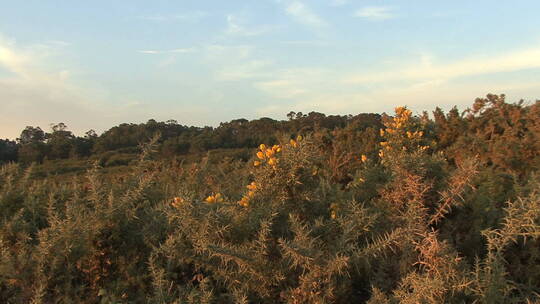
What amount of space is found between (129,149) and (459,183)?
80.2 ft

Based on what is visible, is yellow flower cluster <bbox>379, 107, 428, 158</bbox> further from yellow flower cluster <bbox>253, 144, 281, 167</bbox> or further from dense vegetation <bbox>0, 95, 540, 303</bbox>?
yellow flower cluster <bbox>253, 144, 281, 167</bbox>

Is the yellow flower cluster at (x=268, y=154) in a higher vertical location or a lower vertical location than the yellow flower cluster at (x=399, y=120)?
lower

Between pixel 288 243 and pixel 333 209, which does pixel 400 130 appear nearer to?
pixel 333 209

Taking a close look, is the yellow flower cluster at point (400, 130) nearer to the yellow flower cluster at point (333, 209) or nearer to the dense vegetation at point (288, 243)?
the dense vegetation at point (288, 243)

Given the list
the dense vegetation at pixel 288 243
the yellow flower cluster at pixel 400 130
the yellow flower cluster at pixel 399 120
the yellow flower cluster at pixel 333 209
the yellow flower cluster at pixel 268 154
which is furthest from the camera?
the yellow flower cluster at pixel 399 120

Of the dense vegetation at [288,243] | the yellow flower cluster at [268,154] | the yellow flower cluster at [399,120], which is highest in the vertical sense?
the yellow flower cluster at [399,120]

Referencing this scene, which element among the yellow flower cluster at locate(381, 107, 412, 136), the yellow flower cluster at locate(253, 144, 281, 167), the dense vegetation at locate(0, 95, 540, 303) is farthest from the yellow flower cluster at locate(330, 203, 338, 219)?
the yellow flower cluster at locate(381, 107, 412, 136)

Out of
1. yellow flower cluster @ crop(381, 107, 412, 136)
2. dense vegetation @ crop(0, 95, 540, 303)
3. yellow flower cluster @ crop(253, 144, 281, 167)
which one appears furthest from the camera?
yellow flower cluster @ crop(381, 107, 412, 136)

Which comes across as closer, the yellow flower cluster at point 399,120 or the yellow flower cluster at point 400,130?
the yellow flower cluster at point 400,130

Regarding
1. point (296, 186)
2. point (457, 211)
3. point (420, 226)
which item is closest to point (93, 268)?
point (296, 186)

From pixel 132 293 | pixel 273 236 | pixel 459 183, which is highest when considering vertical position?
pixel 459 183

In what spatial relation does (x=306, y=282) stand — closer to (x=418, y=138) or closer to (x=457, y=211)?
(x=457, y=211)

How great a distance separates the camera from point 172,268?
2.63 m

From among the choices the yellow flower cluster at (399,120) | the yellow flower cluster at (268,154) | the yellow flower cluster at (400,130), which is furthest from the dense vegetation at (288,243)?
the yellow flower cluster at (399,120)
